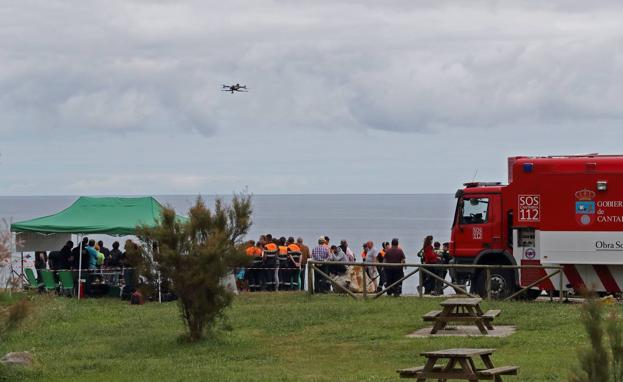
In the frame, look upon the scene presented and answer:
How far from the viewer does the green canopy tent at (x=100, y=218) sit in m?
31.0

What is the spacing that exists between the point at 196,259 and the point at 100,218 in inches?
489

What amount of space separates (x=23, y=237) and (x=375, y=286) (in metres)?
9.56

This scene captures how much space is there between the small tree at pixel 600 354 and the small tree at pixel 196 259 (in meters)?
10.9

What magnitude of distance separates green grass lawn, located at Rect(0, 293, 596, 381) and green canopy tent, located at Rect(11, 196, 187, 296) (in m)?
4.54

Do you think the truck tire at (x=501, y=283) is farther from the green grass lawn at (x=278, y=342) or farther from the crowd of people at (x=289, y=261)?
the crowd of people at (x=289, y=261)

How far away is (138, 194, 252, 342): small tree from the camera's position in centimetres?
1983

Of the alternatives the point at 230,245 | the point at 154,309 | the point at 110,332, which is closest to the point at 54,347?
the point at 110,332

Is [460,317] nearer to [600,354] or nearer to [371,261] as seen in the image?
[371,261]

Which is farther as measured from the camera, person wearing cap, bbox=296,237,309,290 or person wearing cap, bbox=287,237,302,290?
person wearing cap, bbox=296,237,309,290

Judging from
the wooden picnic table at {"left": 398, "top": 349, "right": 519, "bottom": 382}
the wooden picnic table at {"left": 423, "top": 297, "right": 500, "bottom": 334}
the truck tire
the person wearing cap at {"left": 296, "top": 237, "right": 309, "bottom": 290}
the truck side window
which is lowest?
the wooden picnic table at {"left": 398, "top": 349, "right": 519, "bottom": 382}

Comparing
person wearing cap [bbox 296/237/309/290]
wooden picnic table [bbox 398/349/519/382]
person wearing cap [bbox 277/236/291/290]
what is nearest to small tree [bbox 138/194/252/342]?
wooden picnic table [bbox 398/349/519/382]

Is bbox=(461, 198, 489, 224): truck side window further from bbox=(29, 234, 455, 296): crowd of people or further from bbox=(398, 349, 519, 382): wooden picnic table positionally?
bbox=(398, 349, 519, 382): wooden picnic table

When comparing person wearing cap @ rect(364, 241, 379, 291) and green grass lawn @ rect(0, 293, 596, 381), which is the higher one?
person wearing cap @ rect(364, 241, 379, 291)

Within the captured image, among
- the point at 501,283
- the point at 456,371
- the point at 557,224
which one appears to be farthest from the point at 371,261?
the point at 456,371
